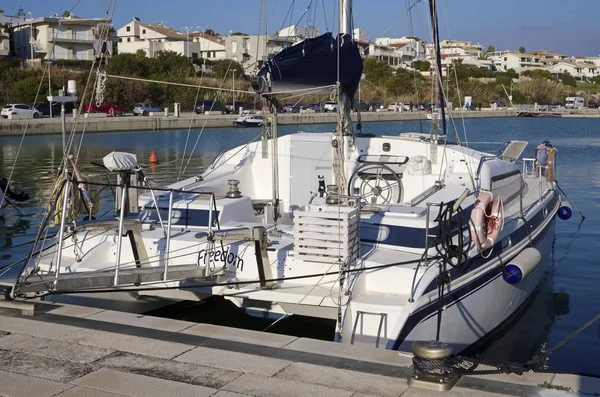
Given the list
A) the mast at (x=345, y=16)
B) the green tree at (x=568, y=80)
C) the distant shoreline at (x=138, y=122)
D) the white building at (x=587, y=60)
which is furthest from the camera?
the white building at (x=587, y=60)

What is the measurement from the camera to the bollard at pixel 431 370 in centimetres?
546

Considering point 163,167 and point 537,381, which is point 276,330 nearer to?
point 537,381

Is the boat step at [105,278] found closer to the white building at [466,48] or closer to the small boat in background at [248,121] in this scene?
the small boat in background at [248,121]

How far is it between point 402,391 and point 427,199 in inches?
184

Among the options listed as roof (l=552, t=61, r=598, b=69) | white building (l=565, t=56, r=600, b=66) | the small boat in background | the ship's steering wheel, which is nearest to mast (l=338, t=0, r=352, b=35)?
the ship's steering wheel

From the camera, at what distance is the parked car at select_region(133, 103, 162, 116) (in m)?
63.7

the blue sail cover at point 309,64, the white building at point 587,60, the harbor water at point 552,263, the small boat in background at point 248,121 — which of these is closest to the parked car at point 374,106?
the small boat in background at point 248,121

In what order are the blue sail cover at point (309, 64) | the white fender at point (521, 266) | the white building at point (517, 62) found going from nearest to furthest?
the white fender at point (521, 266)
the blue sail cover at point (309, 64)
the white building at point (517, 62)

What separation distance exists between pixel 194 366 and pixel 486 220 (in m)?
4.14

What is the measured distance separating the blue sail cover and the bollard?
593cm

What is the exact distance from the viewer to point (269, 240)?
8922 millimetres

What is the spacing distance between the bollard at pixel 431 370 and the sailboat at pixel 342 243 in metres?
1.71

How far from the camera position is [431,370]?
18.1ft

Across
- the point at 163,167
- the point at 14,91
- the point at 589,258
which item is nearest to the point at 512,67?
the point at 14,91
